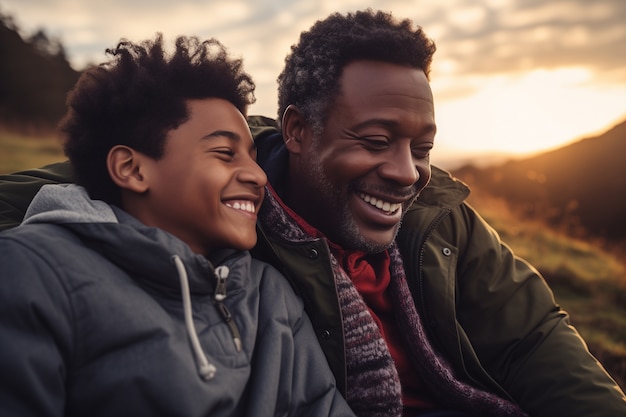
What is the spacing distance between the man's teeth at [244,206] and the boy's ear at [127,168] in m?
0.33

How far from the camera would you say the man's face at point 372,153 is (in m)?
2.47

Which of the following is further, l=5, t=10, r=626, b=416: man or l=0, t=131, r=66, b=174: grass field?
l=0, t=131, r=66, b=174: grass field

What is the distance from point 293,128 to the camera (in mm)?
2787

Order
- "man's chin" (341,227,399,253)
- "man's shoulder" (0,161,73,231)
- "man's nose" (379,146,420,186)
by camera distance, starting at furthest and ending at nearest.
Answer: "man's chin" (341,227,399,253), "man's nose" (379,146,420,186), "man's shoulder" (0,161,73,231)

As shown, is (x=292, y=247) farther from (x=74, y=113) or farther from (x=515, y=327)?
(x=515, y=327)

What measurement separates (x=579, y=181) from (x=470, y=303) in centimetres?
1137

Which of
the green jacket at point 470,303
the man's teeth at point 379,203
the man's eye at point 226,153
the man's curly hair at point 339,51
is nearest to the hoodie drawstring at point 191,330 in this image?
the man's eye at point 226,153

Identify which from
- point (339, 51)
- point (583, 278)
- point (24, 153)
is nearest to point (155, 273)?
point (339, 51)

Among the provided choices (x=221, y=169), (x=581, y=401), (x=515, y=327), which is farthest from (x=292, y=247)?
(x=581, y=401)

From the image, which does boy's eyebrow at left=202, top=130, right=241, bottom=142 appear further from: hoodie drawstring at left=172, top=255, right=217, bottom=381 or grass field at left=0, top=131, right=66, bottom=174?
grass field at left=0, top=131, right=66, bottom=174

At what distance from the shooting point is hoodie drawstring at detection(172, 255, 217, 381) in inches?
64.4

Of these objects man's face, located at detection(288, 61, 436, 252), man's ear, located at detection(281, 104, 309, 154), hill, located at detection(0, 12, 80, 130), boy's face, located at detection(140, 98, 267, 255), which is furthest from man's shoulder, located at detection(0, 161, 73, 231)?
hill, located at detection(0, 12, 80, 130)

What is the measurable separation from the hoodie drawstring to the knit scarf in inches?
30.6

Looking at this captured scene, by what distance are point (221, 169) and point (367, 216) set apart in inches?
32.8
